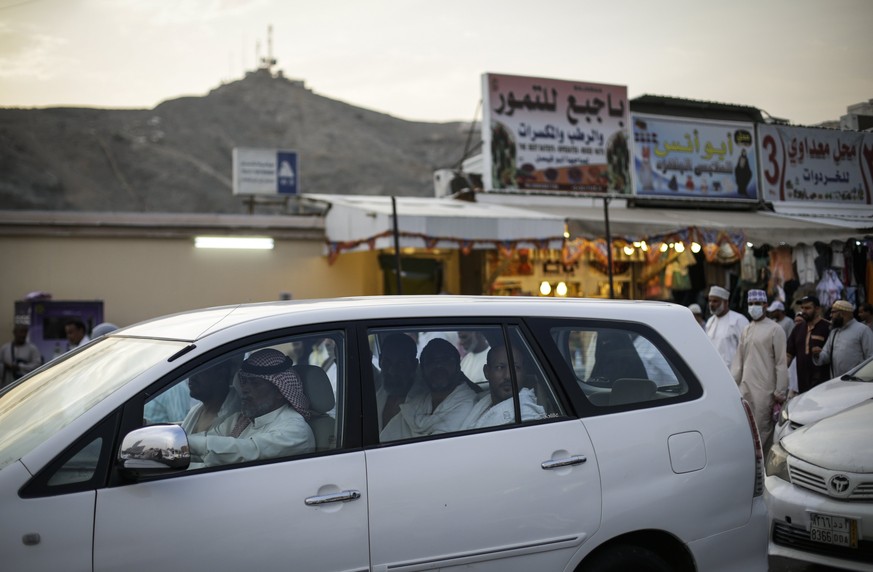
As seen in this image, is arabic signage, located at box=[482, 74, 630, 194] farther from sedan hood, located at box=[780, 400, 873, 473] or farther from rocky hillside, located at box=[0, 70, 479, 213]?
rocky hillside, located at box=[0, 70, 479, 213]

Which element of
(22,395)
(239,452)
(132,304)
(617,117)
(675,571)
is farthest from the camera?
(617,117)

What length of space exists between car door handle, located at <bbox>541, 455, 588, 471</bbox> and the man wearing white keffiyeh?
3.37ft

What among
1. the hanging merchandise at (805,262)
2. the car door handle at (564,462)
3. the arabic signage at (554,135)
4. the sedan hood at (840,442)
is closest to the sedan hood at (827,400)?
the sedan hood at (840,442)

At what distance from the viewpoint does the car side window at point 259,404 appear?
3225 mm

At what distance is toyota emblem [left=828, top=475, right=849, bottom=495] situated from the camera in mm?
5160

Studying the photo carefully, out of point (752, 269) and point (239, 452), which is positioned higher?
point (752, 269)

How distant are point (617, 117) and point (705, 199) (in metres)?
2.95

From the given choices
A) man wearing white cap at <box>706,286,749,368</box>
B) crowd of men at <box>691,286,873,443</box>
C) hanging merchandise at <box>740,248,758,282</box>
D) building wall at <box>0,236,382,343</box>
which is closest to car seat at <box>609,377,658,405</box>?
crowd of men at <box>691,286,873,443</box>

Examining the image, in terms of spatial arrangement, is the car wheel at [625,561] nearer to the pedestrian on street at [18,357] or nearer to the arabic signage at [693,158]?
the pedestrian on street at [18,357]

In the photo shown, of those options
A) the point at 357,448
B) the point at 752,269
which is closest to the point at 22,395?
the point at 357,448

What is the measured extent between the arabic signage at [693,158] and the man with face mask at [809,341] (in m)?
8.43

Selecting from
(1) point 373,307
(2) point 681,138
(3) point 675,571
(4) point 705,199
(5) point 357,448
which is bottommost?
(3) point 675,571

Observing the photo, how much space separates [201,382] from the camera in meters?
3.28

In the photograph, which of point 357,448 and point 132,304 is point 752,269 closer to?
point 132,304
